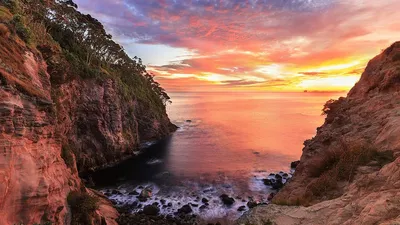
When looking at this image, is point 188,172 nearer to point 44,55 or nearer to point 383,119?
point 44,55

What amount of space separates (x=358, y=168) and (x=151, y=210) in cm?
2364

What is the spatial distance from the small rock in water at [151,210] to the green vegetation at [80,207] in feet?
34.3

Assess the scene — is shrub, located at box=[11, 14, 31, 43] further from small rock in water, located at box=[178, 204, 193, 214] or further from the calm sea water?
small rock in water, located at box=[178, 204, 193, 214]

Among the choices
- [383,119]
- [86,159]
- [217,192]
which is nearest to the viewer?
[383,119]

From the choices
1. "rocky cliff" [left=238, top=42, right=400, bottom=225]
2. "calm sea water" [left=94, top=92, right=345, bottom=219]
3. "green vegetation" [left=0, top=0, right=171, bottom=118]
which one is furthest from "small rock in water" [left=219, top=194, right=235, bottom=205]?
"green vegetation" [left=0, top=0, right=171, bottom=118]

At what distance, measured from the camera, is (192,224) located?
26.7 m

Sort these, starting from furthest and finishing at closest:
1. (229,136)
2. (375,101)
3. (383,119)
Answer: (229,136) → (375,101) → (383,119)

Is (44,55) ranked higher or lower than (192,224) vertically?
higher

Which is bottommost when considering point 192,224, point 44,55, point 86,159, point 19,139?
point 192,224

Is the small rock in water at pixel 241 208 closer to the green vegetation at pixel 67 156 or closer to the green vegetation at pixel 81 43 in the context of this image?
the green vegetation at pixel 67 156

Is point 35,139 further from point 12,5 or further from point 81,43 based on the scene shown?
point 81,43

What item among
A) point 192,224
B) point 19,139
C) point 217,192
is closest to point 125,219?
point 192,224

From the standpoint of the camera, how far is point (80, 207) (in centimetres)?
1888

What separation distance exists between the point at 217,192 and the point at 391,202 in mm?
29855
